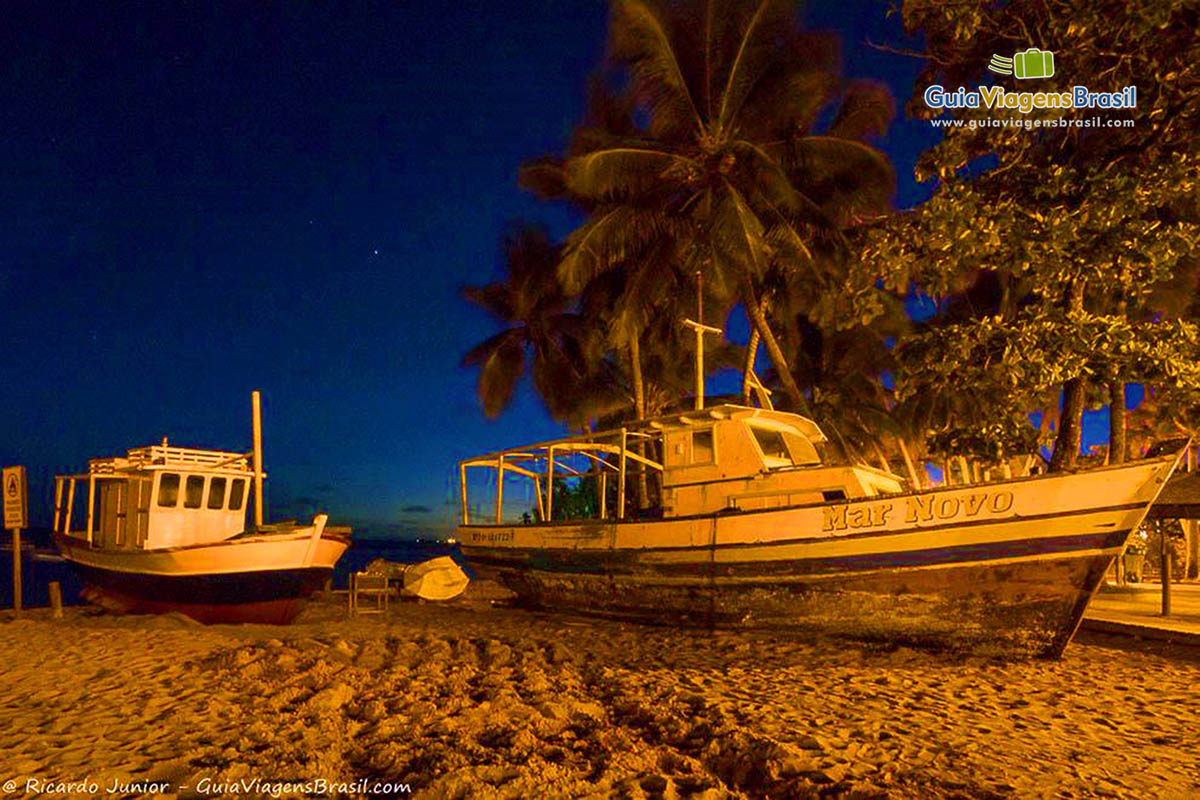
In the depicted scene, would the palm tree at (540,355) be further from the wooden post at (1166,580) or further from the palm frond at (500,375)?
the wooden post at (1166,580)

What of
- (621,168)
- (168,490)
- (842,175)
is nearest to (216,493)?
(168,490)

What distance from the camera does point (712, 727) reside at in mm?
5312

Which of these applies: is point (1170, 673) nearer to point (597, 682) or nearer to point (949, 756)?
point (949, 756)

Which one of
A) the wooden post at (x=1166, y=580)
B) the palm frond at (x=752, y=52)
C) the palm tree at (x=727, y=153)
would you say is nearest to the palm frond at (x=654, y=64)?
the palm tree at (x=727, y=153)

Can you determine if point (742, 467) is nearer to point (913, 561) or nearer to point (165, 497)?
point (913, 561)

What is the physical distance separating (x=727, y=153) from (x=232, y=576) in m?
12.9

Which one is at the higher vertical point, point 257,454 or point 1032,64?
point 1032,64

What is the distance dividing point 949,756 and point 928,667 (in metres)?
3.54

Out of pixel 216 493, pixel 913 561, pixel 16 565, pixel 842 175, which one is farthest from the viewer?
pixel 842 175

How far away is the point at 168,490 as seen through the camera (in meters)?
13.1

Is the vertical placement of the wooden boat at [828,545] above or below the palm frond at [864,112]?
below

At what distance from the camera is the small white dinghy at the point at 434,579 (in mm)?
14516

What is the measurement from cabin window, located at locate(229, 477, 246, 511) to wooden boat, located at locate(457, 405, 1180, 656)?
5.62 meters

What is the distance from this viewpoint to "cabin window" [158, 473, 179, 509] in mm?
12961
